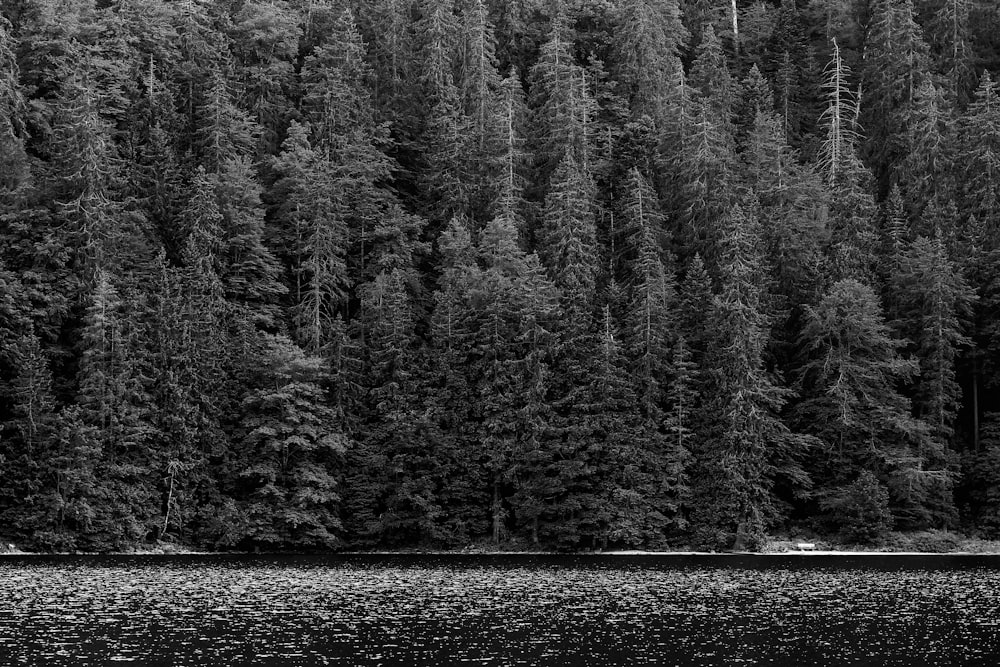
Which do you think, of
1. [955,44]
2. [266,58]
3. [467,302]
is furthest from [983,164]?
[266,58]

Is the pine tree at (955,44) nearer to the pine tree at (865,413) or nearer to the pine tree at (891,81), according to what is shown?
the pine tree at (891,81)

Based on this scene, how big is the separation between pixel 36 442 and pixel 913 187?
65.9 m

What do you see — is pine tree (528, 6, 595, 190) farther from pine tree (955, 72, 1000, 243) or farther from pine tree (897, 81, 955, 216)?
pine tree (955, 72, 1000, 243)

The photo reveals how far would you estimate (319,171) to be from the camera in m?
91.2

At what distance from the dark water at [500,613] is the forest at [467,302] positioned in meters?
9.37

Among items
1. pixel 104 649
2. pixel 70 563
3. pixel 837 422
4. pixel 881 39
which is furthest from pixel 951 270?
pixel 104 649

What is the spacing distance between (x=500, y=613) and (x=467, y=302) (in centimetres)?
4090

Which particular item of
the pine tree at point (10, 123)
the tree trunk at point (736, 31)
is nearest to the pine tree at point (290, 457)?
the pine tree at point (10, 123)

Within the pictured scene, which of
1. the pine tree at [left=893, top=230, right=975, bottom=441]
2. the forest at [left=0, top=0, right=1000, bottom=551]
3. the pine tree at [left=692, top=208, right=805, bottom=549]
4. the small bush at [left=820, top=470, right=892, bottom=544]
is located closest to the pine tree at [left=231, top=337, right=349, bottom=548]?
the forest at [left=0, top=0, right=1000, bottom=551]

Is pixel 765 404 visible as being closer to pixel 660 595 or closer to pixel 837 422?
pixel 837 422

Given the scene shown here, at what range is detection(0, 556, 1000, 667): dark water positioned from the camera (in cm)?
3691

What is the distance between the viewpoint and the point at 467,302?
84938mm

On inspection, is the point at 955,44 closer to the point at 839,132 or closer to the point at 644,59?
the point at 839,132

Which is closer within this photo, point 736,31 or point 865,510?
point 865,510
